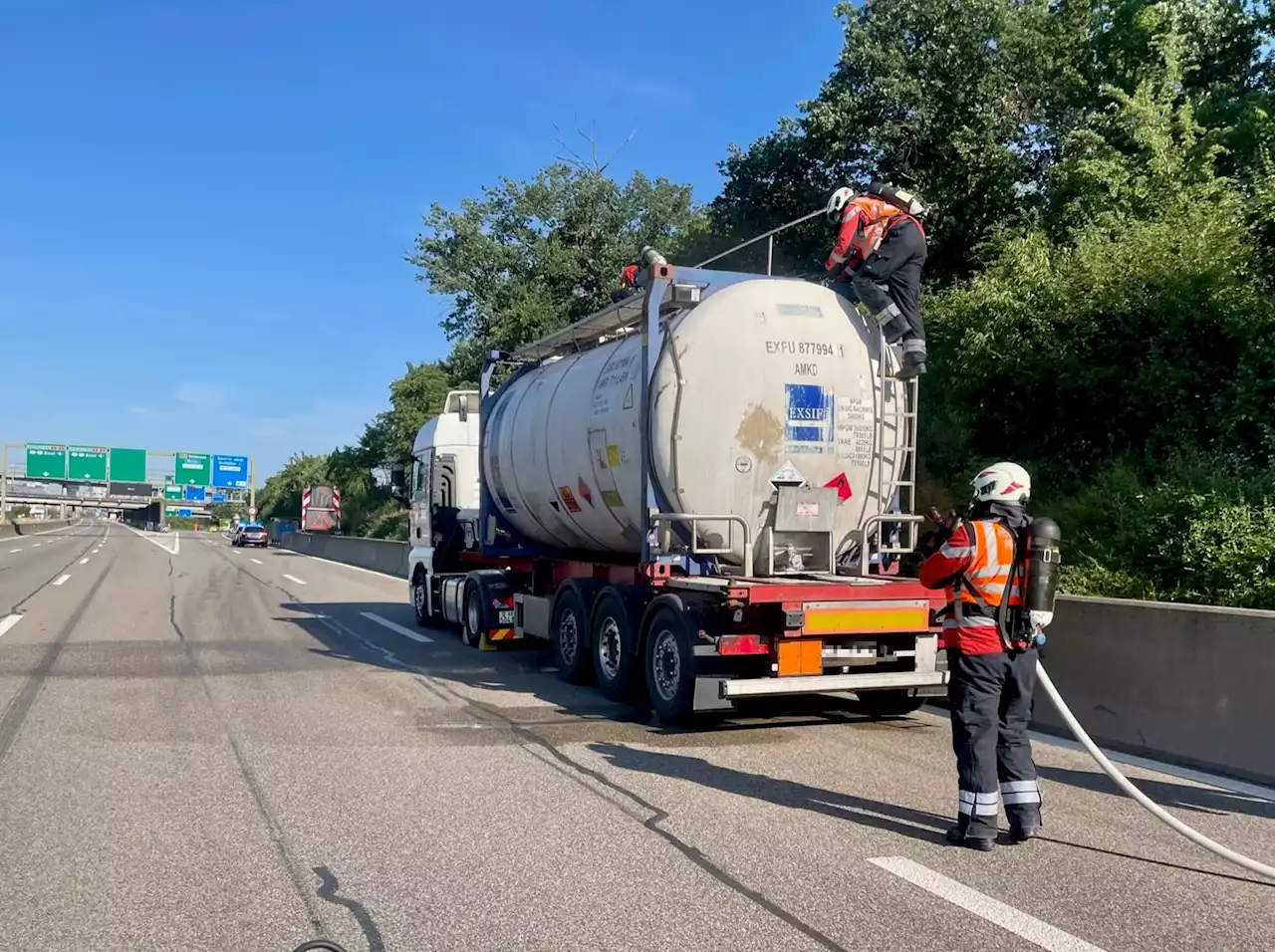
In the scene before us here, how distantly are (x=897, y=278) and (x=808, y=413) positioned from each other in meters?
1.38

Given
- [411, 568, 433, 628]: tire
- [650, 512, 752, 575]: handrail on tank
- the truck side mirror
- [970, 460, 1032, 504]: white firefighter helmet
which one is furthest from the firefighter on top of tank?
the truck side mirror

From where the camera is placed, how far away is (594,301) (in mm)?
33000

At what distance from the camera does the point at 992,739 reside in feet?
18.3

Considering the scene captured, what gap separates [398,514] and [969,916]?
44750 millimetres

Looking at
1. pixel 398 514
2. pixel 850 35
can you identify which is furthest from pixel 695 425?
pixel 398 514

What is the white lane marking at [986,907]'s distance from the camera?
4262 mm

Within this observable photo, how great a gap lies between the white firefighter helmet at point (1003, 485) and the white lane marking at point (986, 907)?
1.89 meters

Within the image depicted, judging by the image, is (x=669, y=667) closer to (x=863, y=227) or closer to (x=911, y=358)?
(x=911, y=358)

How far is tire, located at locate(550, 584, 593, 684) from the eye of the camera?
10.4m

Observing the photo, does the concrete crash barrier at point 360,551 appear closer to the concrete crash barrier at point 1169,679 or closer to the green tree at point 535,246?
the green tree at point 535,246

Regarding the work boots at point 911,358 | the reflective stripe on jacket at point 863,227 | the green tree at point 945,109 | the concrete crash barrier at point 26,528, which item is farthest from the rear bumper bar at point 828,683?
the concrete crash barrier at point 26,528

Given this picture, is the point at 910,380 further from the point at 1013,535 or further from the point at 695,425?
the point at 1013,535

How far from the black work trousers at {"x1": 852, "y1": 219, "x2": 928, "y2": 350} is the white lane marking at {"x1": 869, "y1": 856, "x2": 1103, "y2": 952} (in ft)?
16.2

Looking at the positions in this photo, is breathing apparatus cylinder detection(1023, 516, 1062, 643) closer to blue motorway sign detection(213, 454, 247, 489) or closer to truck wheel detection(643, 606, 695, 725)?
Result: truck wheel detection(643, 606, 695, 725)
